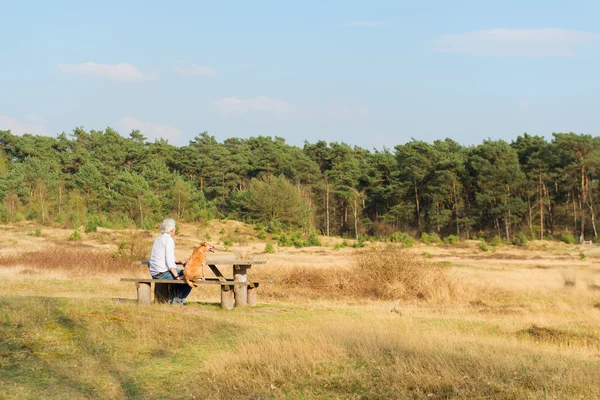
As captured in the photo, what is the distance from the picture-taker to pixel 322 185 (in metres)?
81.7

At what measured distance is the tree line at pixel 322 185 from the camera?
66.8 m

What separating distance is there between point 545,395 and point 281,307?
7.51 metres

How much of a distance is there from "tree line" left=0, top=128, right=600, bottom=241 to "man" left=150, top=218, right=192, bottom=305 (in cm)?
4397

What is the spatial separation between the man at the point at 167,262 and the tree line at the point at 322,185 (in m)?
44.0

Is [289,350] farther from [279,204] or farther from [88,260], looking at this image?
[279,204]

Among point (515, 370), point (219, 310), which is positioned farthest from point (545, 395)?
point (219, 310)

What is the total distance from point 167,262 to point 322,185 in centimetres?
6940

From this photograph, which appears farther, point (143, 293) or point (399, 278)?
point (399, 278)

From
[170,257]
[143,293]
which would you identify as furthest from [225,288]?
[143,293]

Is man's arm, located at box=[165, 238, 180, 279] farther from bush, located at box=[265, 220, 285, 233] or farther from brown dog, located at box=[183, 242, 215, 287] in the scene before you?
bush, located at box=[265, 220, 285, 233]

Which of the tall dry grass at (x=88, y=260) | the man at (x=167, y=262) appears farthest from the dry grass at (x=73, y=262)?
the man at (x=167, y=262)

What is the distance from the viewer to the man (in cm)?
1238

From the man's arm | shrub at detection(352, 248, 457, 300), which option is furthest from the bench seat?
shrub at detection(352, 248, 457, 300)

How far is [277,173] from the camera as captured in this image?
8388 cm
